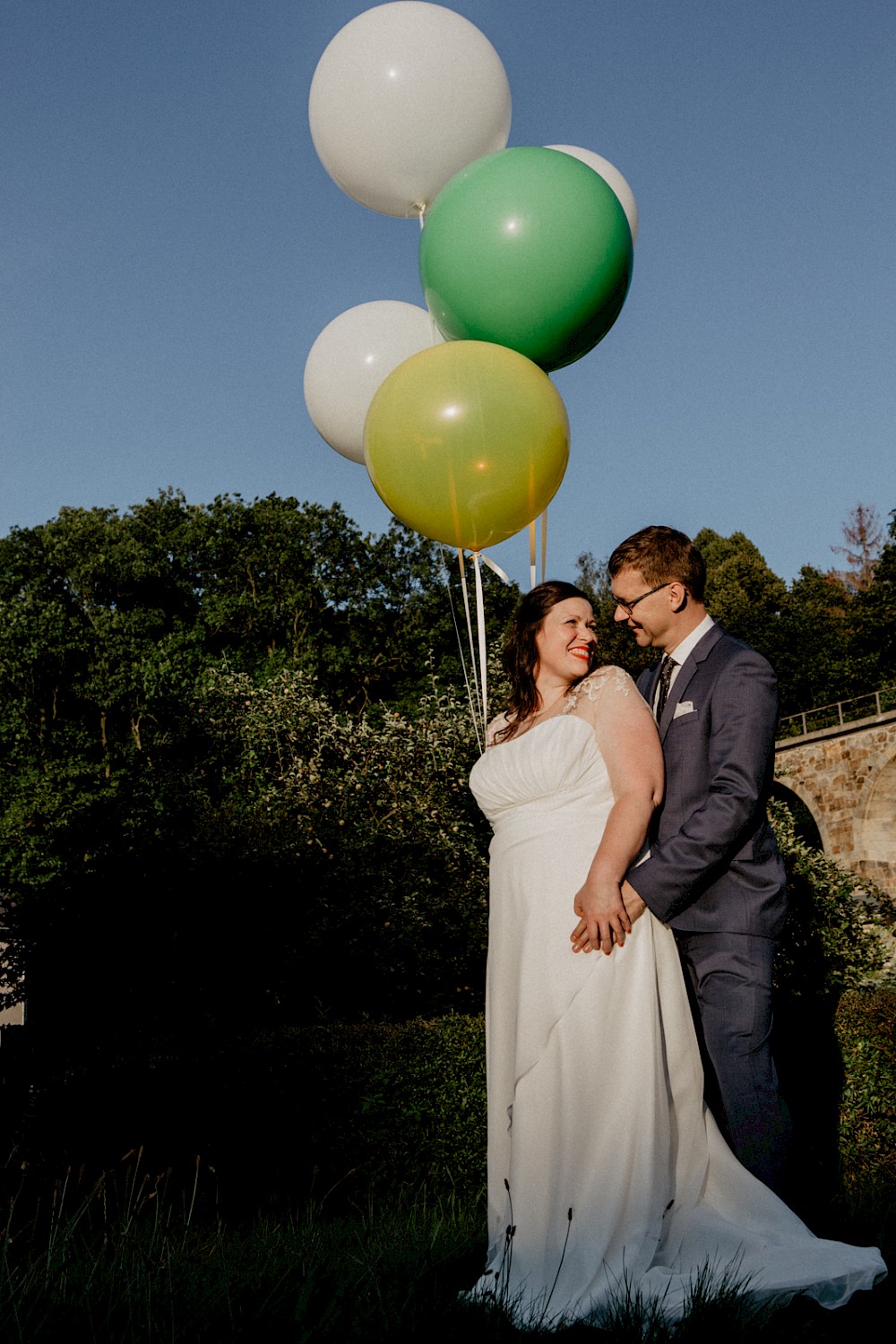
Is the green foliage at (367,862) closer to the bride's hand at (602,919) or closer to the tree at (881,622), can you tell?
the bride's hand at (602,919)

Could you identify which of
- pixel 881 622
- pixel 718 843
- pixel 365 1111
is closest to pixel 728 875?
pixel 718 843

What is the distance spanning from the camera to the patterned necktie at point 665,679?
3.41 m

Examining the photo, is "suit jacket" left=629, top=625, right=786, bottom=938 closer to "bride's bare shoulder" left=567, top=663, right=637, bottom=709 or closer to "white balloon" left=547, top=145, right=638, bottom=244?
"bride's bare shoulder" left=567, top=663, right=637, bottom=709

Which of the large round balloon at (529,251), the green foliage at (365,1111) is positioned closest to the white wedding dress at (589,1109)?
the large round balloon at (529,251)

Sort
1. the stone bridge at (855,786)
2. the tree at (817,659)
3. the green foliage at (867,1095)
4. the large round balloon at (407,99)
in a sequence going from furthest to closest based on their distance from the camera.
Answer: the tree at (817,659)
the stone bridge at (855,786)
the green foliage at (867,1095)
the large round balloon at (407,99)

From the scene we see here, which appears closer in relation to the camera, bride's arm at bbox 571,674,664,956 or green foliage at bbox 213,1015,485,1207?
bride's arm at bbox 571,674,664,956

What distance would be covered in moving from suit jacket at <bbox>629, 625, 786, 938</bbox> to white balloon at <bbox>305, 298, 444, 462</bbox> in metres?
2.18

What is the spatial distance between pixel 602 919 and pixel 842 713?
95.4 feet

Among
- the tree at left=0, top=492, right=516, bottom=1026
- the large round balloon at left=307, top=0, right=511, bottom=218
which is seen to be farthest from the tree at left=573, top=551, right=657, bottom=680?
the large round balloon at left=307, top=0, right=511, bottom=218

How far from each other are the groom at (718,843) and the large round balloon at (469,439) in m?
0.63

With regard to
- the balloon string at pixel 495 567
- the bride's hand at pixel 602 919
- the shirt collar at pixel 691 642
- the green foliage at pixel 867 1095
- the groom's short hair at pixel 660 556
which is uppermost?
the balloon string at pixel 495 567

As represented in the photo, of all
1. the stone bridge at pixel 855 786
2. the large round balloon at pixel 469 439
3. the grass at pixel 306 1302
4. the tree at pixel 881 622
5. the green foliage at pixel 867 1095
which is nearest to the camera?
the grass at pixel 306 1302

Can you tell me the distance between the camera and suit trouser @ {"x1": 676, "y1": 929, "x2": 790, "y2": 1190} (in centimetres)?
286

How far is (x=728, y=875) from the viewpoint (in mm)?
3080
